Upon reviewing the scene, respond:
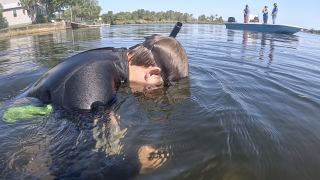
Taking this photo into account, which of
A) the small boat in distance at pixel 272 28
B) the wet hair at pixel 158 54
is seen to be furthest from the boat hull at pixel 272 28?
the wet hair at pixel 158 54

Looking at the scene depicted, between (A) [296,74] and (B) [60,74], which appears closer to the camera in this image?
(B) [60,74]

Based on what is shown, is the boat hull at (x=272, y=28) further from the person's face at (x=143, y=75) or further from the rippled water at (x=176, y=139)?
the person's face at (x=143, y=75)

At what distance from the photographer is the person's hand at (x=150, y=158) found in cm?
150

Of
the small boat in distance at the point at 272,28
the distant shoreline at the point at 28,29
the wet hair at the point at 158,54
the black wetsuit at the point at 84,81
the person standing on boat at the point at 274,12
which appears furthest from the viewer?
the distant shoreline at the point at 28,29

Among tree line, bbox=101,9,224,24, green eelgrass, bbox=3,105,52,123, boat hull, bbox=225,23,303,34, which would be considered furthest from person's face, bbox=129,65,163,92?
tree line, bbox=101,9,224,24

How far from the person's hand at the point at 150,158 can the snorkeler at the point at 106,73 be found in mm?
661

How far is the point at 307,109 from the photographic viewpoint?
95.4 inches

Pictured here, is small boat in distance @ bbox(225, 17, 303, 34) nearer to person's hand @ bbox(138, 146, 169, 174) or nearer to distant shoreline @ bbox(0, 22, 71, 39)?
person's hand @ bbox(138, 146, 169, 174)

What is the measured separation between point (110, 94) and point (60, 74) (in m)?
0.56

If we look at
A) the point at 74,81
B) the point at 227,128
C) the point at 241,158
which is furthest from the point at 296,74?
the point at 74,81

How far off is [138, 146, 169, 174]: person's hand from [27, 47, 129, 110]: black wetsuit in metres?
0.66

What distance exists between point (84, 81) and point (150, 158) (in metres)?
0.98

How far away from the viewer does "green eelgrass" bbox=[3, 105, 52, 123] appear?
198 centimetres

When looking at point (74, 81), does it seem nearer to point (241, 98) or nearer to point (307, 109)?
point (241, 98)
